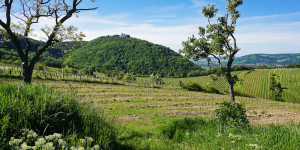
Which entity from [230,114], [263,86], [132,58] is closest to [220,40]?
[230,114]

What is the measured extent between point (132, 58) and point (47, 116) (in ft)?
417

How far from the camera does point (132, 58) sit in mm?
130625

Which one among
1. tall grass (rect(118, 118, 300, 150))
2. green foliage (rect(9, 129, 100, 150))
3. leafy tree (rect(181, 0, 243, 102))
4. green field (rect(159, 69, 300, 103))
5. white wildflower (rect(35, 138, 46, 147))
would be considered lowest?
green field (rect(159, 69, 300, 103))

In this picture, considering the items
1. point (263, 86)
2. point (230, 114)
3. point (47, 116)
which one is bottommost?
point (263, 86)

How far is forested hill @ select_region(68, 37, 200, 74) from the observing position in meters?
123

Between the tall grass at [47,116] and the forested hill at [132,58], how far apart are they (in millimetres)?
113623

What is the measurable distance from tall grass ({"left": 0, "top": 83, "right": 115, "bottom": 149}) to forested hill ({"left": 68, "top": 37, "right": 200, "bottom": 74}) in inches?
4473

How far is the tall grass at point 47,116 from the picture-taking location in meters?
4.09

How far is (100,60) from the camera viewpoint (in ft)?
419

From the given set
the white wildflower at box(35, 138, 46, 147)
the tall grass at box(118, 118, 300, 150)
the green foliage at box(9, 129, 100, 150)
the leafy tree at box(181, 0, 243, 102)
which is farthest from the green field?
the white wildflower at box(35, 138, 46, 147)

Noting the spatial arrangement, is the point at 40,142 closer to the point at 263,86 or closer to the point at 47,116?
the point at 47,116

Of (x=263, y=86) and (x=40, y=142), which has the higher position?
(x=40, y=142)

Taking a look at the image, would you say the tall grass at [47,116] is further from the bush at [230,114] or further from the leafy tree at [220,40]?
the leafy tree at [220,40]

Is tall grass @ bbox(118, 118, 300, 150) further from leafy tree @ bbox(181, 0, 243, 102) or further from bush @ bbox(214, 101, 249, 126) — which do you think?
leafy tree @ bbox(181, 0, 243, 102)
